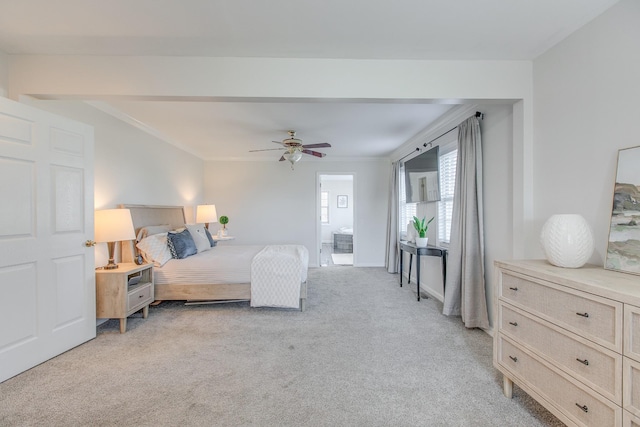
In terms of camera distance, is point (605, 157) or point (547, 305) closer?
point (547, 305)

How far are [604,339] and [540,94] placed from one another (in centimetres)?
188

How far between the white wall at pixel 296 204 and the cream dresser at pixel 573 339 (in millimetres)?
4330

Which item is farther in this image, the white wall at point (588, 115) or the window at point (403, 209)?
the window at point (403, 209)

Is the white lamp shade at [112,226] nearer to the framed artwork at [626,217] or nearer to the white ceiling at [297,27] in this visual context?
the white ceiling at [297,27]

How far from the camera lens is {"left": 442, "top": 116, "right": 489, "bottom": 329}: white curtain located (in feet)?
9.13

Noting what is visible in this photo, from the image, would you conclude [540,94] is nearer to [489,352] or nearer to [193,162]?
[489,352]

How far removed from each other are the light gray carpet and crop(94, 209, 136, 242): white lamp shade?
3.21 ft

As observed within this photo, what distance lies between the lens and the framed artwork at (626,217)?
145 cm

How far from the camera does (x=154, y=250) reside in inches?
132

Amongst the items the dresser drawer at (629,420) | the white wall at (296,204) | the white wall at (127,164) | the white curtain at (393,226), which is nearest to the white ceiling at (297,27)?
the white wall at (127,164)

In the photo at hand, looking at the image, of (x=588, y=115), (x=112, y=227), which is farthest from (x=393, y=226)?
(x=112, y=227)

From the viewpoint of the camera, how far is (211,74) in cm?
225

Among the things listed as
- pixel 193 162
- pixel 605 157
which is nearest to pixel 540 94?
pixel 605 157

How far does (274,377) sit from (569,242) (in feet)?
6.98
